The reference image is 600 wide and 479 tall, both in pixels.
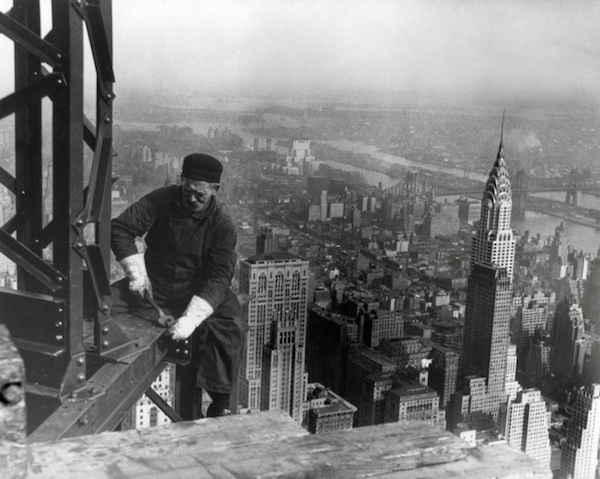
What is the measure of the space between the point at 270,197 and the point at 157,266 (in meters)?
3.85

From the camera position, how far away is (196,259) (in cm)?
423

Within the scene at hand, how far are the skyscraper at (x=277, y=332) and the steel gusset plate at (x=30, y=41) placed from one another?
487 centimetres

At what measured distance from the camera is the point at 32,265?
3123mm

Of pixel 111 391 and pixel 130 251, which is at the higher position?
pixel 130 251

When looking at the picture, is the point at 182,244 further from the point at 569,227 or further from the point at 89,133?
the point at 569,227

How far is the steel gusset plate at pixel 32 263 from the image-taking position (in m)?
3.08

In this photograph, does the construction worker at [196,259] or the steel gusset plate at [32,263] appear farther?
the construction worker at [196,259]

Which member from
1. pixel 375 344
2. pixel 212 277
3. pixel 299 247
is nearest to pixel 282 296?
pixel 299 247

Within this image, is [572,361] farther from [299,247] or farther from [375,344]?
[299,247]

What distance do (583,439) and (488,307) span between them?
6.57ft

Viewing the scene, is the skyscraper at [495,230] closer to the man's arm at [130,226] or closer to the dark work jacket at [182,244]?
the dark work jacket at [182,244]

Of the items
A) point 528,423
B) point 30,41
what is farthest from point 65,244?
point 528,423

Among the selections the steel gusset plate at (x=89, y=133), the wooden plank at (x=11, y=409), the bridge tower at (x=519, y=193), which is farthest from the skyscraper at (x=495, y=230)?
the wooden plank at (x=11, y=409)

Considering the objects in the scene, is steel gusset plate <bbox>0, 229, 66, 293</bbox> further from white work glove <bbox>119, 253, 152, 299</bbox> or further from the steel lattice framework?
white work glove <bbox>119, 253, 152, 299</bbox>
